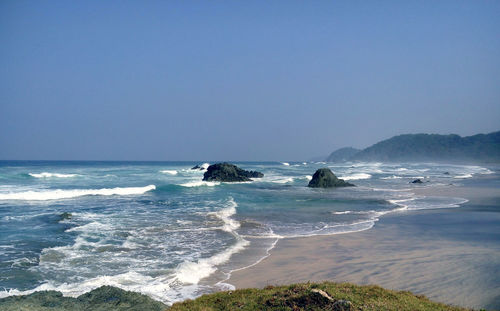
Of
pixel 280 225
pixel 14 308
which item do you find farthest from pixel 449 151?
pixel 14 308

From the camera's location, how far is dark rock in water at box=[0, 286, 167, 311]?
256 inches

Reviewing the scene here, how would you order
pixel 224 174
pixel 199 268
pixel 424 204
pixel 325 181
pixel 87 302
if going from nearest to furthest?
1. pixel 87 302
2. pixel 199 268
3. pixel 424 204
4. pixel 325 181
5. pixel 224 174

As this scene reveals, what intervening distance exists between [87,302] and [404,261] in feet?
28.3

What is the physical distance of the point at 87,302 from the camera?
23.0ft

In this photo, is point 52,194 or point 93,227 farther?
point 52,194

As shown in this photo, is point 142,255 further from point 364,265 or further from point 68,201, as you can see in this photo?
point 68,201

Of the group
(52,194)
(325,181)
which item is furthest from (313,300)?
(325,181)

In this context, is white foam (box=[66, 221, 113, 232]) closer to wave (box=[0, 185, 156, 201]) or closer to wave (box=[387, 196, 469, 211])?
wave (box=[0, 185, 156, 201])

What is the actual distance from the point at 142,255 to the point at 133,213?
9.43 metres

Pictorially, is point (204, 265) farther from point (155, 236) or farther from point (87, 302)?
point (155, 236)

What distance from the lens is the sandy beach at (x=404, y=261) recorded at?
8.16 m

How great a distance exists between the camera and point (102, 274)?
952 cm

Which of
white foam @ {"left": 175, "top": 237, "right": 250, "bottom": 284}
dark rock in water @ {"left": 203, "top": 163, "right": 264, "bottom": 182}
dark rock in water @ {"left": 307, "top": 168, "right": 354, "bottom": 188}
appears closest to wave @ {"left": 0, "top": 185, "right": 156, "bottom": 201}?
dark rock in water @ {"left": 203, "top": 163, "right": 264, "bottom": 182}

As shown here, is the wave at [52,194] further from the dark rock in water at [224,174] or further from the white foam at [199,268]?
the white foam at [199,268]
